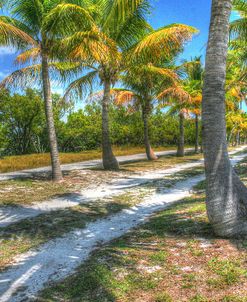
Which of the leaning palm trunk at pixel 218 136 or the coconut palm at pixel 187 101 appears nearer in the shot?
the leaning palm trunk at pixel 218 136

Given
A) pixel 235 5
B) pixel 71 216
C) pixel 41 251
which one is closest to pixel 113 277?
pixel 41 251

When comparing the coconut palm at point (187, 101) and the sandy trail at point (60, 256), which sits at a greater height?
the coconut palm at point (187, 101)

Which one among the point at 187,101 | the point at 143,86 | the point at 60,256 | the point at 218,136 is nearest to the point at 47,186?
the point at 60,256

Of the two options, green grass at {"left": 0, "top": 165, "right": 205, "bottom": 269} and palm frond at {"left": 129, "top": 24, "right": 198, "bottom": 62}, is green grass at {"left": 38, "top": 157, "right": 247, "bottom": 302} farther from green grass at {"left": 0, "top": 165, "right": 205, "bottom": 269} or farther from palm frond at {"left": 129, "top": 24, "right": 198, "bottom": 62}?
palm frond at {"left": 129, "top": 24, "right": 198, "bottom": 62}

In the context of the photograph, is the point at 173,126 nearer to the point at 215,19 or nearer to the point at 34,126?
the point at 34,126

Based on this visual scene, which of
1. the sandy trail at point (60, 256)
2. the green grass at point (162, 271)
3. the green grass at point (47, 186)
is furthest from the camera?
the green grass at point (47, 186)

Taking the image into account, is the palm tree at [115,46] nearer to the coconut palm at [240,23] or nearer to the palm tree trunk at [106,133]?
the palm tree trunk at [106,133]

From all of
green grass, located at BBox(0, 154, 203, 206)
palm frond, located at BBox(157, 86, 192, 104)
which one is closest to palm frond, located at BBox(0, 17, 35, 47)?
green grass, located at BBox(0, 154, 203, 206)

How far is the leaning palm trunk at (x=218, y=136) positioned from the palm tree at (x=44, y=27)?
713 cm

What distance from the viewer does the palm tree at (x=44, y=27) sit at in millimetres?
11891

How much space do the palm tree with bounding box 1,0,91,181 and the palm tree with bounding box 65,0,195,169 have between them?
1.94ft

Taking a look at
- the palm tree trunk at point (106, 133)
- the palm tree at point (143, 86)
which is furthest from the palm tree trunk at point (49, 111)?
the palm tree at point (143, 86)

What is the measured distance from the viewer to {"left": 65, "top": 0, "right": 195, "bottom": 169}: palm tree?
40.4 feet

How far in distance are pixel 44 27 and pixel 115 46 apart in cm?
284
